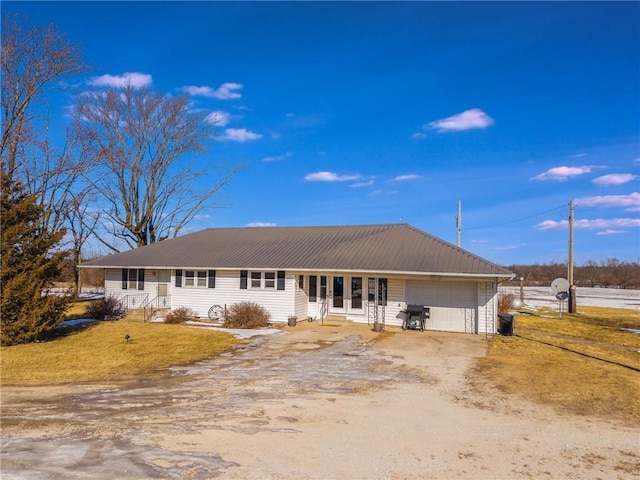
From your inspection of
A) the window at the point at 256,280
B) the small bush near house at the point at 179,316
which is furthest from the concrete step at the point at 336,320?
the small bush near house at the point at 179,316

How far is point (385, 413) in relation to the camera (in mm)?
7824

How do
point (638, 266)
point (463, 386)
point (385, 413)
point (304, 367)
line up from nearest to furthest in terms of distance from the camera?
point (385, 413) → point (463, 386) → point (304, 367) → point (638, 266)

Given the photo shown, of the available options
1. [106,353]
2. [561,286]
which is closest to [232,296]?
[106,353]

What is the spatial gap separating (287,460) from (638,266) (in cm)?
8322

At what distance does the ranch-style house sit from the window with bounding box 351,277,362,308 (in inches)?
1.8

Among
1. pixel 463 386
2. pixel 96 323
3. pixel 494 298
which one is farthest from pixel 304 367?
pixel 96 323

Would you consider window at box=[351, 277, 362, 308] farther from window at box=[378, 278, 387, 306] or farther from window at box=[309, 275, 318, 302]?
window at box=[309, 275, 318, 302]

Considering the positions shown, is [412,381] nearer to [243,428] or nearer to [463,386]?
[463,386]

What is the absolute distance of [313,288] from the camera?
21.3 meters

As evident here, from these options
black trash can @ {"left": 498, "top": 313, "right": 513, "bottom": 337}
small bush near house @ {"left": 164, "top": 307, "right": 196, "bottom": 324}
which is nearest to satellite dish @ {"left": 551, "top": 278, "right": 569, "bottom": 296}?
black trash can @ {"left": 498, "top": 313, "right": 513, "bottom": 337}

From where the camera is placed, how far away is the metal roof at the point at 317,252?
61.0ft

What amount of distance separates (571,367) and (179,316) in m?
16.1

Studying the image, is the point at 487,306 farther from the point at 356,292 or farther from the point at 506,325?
the point at 356,292

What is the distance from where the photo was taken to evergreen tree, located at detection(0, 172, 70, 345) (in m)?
14.9
